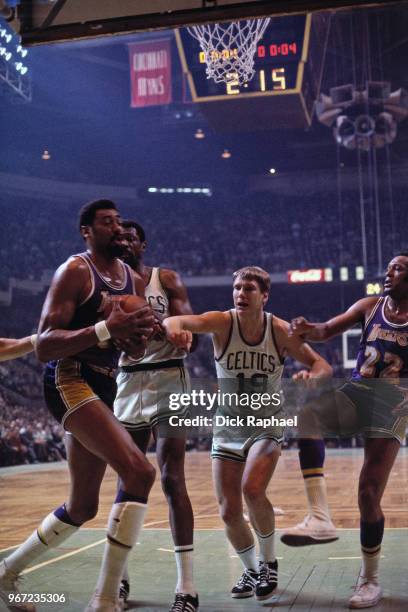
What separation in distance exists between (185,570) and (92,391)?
1.10 m

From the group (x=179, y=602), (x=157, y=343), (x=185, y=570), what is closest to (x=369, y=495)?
(x=185, y=570)

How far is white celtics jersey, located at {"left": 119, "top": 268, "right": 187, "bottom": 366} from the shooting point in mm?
4805

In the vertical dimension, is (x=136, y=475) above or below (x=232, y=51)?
Result: below

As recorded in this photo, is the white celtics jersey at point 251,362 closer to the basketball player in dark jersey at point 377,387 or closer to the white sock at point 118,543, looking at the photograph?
the basketball player in dark jersey at point 377,387

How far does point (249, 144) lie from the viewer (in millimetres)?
28875

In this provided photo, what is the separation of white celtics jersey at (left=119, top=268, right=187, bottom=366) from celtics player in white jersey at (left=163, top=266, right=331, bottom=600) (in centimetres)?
26

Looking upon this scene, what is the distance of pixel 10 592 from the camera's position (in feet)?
13.5

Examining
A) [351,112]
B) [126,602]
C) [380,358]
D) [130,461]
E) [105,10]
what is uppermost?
[351,112]

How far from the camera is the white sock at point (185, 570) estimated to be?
4145mm

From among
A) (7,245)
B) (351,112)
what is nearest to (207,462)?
(351,112)

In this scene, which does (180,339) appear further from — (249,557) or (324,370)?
(249,557)

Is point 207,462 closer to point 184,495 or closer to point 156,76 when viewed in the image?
point 156,76

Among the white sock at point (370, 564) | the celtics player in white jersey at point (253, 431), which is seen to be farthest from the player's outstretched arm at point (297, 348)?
the white sock at point (370, 564)

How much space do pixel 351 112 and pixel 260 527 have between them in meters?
15.1
